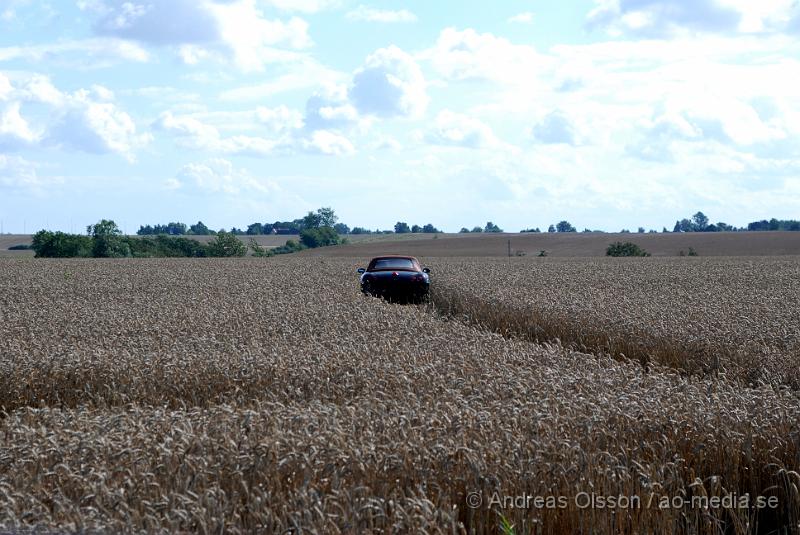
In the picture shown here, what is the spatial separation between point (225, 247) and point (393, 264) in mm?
73163

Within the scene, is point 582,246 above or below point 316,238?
below

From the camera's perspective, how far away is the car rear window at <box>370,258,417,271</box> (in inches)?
1006

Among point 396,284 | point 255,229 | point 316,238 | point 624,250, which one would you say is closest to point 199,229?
point 255,229

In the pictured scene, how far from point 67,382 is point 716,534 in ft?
25.6

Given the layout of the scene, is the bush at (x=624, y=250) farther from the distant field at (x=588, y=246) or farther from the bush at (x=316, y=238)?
the bush at (x=316, y=238)

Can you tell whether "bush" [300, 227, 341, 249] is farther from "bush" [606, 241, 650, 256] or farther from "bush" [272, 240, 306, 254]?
"bush" [606, 241, 650, 256]

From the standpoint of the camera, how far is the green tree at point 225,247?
96.6 meters

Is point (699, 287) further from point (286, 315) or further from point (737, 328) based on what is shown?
point (286, 315)

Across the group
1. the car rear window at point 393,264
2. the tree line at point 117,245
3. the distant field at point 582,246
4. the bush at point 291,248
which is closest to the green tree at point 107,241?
the tree line at point 117,245

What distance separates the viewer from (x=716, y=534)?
19.8 feet

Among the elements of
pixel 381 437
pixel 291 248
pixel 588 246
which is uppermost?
pixel 588 246

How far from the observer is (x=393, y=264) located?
26.2m

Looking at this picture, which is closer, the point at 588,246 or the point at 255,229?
the point at 588,246

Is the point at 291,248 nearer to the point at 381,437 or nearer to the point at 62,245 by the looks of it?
the point at 62,245
